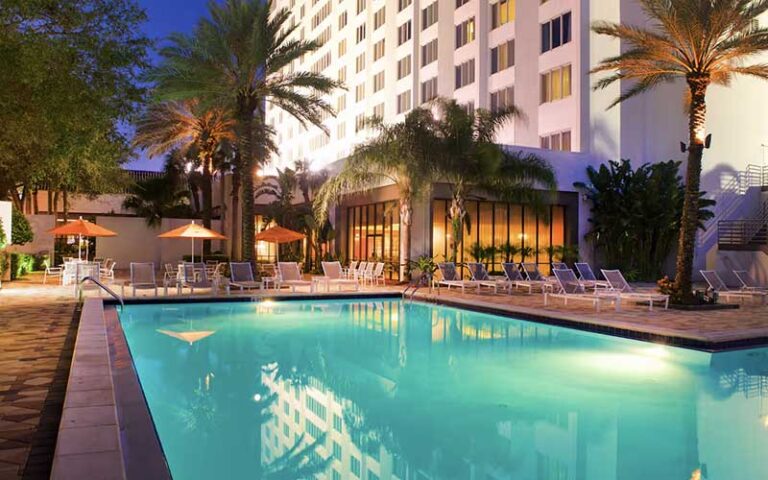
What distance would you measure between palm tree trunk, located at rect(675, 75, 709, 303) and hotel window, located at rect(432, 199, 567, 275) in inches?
356

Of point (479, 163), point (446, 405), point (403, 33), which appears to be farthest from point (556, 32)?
point (446, 405)

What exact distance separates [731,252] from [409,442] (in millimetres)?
24080

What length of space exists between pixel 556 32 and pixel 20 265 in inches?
915

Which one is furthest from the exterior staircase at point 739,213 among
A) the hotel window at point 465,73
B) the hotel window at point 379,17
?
the hotel window at point 379,17

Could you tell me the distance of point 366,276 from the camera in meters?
21.4

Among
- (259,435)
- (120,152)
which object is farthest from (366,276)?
(259,435)

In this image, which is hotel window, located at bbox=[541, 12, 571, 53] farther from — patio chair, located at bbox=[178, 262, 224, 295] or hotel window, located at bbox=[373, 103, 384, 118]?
patio chair, located at bbox=[178, 262, 224, 295]

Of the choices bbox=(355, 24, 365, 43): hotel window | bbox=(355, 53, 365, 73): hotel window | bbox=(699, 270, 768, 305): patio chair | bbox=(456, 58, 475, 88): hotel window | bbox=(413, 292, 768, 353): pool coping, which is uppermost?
bbox=(355, 24, 365, 43): hotel window

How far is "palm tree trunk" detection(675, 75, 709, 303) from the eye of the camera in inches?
603

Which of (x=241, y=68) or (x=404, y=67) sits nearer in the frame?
(x=241, y=68)

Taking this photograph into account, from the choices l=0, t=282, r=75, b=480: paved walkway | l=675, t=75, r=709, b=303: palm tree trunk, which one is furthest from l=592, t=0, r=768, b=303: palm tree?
l=0, t=282, r=75, b=480: paved walkway

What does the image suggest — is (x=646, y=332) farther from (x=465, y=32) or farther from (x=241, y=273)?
(x=465, y=32)

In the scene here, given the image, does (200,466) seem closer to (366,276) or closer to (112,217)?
(366,276)

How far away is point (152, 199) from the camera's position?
3488cm
